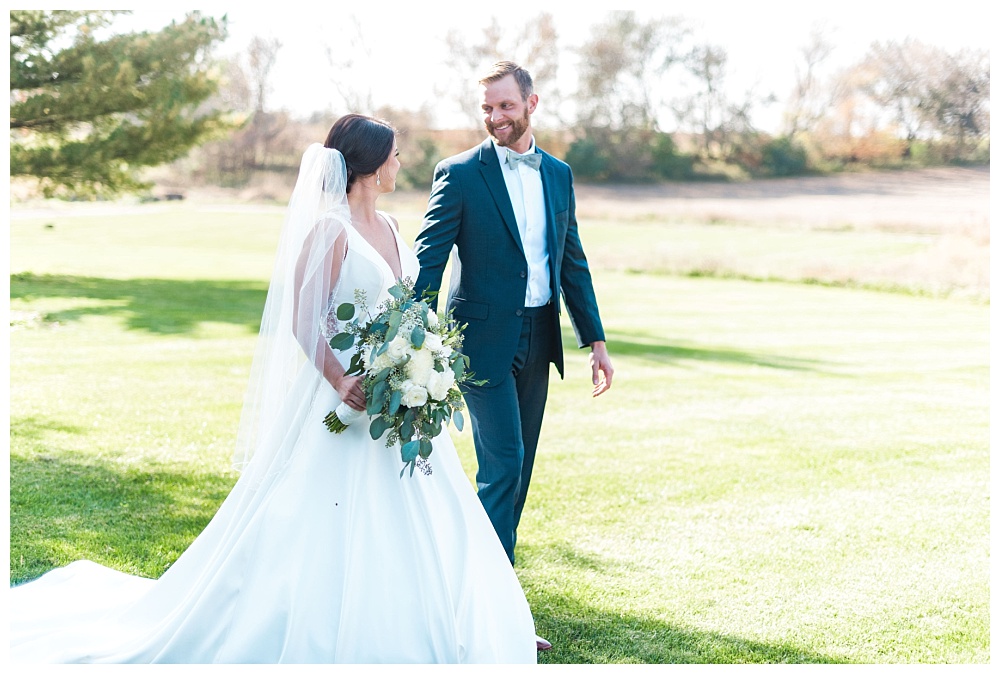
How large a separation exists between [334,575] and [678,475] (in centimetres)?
390

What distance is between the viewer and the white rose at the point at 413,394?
3113mm

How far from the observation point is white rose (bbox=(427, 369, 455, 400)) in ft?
10.3

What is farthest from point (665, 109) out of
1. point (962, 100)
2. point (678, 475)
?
point (678, 475)

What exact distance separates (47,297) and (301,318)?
561 inches

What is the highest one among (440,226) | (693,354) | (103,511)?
(440,226)

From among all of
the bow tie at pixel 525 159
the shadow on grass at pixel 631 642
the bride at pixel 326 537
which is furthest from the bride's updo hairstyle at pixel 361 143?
the shadow on grass at pixel 631 642

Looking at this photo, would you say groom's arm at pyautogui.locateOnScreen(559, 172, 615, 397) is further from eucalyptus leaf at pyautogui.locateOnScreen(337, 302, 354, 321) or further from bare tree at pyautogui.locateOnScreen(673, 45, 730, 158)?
bare tree at pyautogui.locateOnScreen(673, 45, 730, 158)

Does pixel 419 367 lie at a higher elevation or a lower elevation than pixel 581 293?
lower

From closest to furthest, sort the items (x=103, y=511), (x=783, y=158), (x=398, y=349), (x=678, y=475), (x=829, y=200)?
1. (x=398, y=349)
2. (x=103, y=511)
3. (x=678, y=475)
4. (x=829, y=200)
5. (x=783, y=158)

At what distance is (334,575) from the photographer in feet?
10.6

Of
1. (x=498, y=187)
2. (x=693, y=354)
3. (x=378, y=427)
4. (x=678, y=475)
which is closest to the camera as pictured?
(x=378, y=427)

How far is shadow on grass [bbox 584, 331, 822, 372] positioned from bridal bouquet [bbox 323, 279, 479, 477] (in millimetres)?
9294

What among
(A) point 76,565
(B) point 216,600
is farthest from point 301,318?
(A) point 76,565

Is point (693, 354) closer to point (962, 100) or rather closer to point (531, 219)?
point (531, 219)
